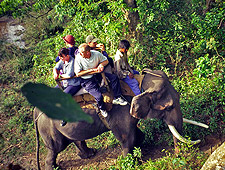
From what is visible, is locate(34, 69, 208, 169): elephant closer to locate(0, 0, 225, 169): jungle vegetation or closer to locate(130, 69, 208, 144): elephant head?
locate(130, 69, 208, 144): elephant head

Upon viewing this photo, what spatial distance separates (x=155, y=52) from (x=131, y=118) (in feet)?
10.7

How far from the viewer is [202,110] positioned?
578cm

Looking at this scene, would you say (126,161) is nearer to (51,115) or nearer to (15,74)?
(51,115)

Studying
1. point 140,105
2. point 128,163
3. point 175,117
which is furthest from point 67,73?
point 175,117

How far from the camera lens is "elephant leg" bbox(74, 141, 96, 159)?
18.0 feet

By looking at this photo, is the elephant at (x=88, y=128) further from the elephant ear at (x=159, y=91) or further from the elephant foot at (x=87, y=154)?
the elephant foot at (x=87, y=154)

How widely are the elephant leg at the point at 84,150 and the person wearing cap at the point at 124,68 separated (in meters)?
1.78

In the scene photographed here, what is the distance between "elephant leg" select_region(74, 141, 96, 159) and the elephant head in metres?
1.65

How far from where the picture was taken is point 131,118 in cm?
464

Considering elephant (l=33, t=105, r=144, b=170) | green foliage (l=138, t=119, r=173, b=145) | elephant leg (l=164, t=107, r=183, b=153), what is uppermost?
elephant leg (l=164, t=107, r=183, b=153)

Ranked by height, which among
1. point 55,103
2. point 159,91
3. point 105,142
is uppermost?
point 55,103

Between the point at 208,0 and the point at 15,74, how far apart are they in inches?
267

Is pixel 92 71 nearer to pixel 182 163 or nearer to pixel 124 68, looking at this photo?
pixel 124 68

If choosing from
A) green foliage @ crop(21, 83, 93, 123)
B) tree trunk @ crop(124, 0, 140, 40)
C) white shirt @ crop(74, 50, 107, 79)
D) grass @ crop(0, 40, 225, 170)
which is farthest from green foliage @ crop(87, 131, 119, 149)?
green foliage @ crop(21, 83, 93, 123)
